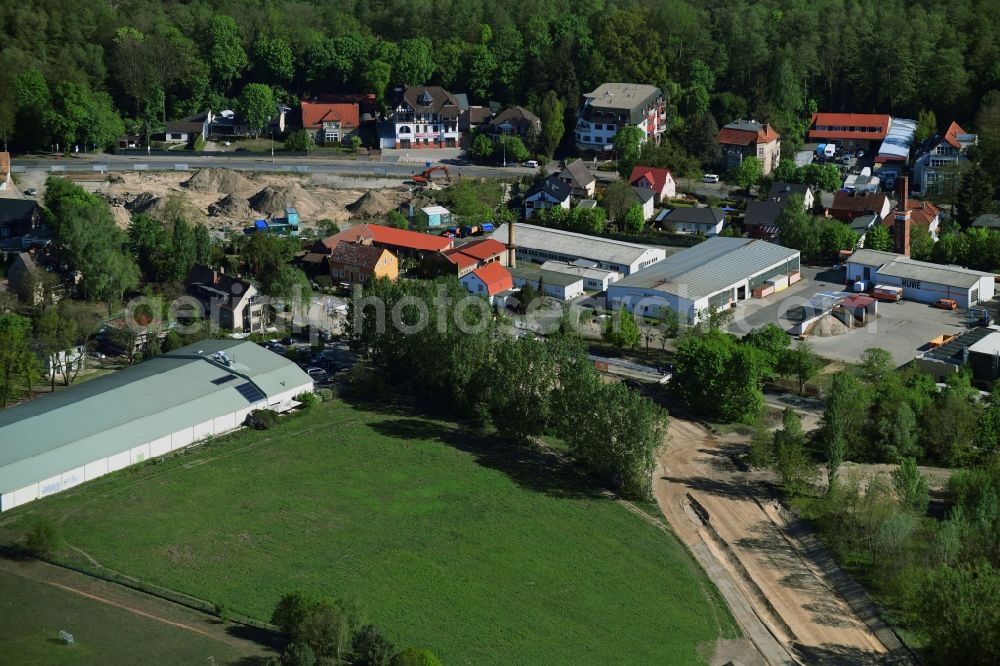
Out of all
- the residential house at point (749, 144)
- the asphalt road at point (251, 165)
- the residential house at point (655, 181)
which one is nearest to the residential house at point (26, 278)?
the asphalt road at point (251, 165)

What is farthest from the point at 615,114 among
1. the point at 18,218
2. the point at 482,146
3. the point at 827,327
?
the point at 18,218

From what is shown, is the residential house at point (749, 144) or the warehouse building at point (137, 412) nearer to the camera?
the warehouse building at point (137, 412)

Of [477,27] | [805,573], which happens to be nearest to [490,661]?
[805,573]

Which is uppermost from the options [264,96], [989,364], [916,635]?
[264,96]

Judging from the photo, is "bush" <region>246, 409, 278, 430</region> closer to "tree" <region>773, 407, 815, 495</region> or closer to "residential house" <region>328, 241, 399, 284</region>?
"residential house" <region>328, 241, 399, 284</region>

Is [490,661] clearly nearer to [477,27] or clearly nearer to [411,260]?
[411,260]

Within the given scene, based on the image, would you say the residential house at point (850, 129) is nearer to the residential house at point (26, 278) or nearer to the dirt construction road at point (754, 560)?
the dirt construction road at point (754, 560)
